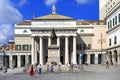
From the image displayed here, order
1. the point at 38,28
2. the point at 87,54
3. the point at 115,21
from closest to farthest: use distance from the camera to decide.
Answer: the point at 115,21 < the point at 38,28 < the point at 87,54

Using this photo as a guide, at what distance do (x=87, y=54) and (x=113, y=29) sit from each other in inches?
753

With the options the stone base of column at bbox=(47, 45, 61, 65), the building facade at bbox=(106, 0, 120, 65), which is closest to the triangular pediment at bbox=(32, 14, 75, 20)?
the building facade at bbox=(106, 0, 120, 65)

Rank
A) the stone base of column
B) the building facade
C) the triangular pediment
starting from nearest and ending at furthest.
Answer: the stone base of column < the building facade < the triangular pediment

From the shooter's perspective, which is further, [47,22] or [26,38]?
[26,38]

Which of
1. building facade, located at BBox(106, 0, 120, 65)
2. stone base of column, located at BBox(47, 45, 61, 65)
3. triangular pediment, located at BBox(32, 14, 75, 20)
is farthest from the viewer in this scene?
triangular pediment, located at BBox(32, 14, 75, 20)

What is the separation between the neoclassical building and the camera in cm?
10150

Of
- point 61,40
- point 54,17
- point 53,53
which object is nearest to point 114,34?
point 61,40

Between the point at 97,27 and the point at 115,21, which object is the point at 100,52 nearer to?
the point at 97,27

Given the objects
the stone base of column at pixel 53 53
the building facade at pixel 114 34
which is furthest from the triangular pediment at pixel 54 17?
the stone base of column at pixel 53 53

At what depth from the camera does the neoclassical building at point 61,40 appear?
10150 cm

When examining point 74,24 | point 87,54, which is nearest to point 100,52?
point 87,54

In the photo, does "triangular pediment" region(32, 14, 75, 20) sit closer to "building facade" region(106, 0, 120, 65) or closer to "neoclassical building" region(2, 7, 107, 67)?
"neoclassical building" region(2, 7, 107, 67)

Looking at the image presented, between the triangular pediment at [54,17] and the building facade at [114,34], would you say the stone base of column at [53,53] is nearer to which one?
the building facade at [114,34]

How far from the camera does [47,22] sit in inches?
4146
